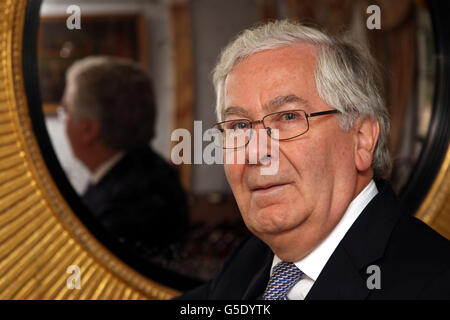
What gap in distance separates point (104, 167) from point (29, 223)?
249 millimetres

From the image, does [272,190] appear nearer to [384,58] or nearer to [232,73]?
[232,73]

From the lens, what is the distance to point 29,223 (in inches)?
49.4

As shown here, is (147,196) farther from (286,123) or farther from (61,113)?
(286,123)

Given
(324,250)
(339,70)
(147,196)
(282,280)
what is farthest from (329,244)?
(147,196)

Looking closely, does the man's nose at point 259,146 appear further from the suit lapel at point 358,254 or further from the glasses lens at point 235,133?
the suit lapel at point 358,254

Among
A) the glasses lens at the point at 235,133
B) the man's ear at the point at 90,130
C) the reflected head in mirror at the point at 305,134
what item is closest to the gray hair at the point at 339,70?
the reflected head in mirror at the point at 305,134

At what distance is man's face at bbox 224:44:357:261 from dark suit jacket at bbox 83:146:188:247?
15.0 inches

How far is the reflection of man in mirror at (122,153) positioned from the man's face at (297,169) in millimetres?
394

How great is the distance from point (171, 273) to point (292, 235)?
0.47 metres

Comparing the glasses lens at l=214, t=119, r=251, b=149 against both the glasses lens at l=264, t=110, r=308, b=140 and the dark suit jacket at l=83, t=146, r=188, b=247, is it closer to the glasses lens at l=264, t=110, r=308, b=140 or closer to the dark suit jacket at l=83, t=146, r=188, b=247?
the glasses lens at l=264, t=110, r=308, b=140

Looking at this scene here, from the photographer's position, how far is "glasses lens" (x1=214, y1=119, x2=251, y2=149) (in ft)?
3.61

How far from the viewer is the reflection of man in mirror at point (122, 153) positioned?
1.39 metres
